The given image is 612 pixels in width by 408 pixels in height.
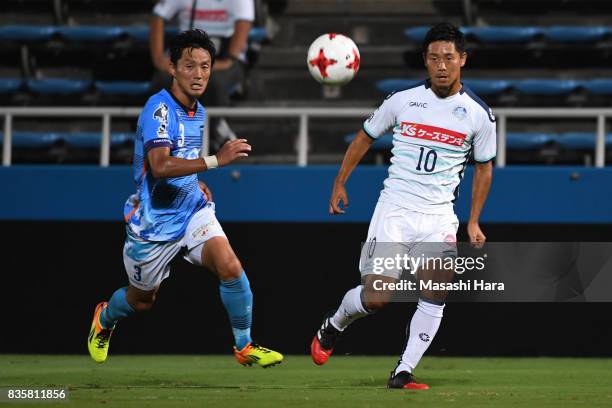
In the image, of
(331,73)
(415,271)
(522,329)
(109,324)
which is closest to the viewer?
(415,271)

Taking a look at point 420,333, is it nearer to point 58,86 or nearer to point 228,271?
point 228,271

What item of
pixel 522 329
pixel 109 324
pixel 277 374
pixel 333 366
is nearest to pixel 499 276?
pixel 522 329

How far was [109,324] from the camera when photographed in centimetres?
848

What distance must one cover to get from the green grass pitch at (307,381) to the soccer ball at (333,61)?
6.85ft

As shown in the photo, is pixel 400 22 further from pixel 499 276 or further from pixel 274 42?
pixel 499 276

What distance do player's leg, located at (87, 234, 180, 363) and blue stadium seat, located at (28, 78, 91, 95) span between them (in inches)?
200

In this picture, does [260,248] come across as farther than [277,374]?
Yes

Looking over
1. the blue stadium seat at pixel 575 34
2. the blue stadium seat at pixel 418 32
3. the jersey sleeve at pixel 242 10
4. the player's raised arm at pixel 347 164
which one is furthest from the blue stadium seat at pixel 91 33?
the player's raised arm at pixel 347 164

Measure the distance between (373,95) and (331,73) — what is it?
4333 millimetres

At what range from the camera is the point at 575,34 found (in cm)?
1307

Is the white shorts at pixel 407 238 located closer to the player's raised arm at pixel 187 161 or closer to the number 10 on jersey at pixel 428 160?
the number 10 on jersey at pixel 428 160

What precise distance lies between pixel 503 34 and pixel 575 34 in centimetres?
73

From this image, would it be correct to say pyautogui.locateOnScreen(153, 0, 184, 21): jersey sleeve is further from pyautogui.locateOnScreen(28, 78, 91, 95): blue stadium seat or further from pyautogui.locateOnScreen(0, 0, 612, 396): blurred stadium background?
pyautogui.locateOnScreen(28, 78, 91, 95): blue stadium seat

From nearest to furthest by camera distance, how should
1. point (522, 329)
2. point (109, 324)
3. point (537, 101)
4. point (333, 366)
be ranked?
point (109, 324), point (333, 366), point (522, 329), point (537, 101)
